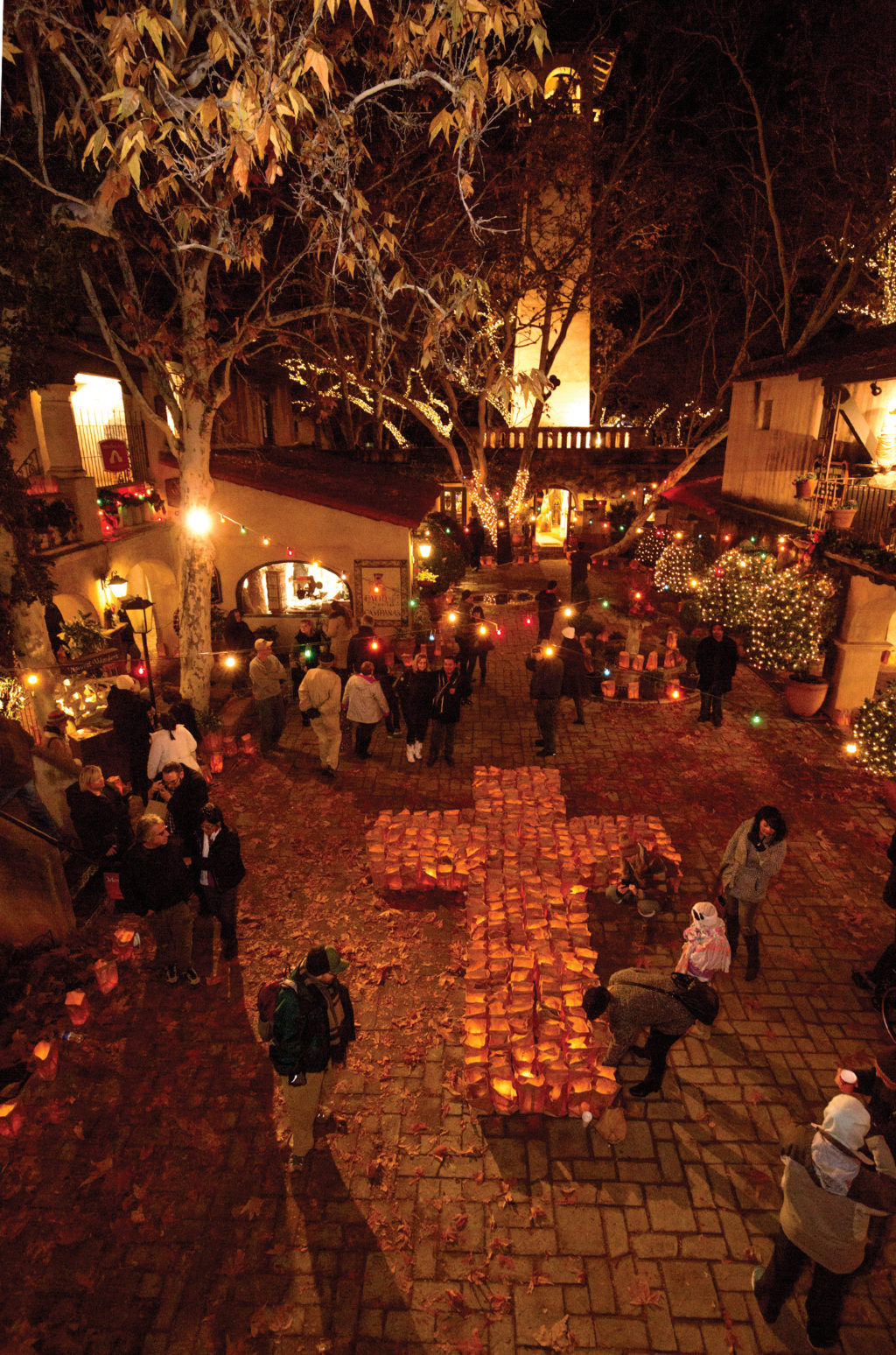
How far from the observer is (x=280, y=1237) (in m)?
4.94

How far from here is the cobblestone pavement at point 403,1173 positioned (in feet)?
14.8

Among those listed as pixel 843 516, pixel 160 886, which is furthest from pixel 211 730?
pixel 843 516

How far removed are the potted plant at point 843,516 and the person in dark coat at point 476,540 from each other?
12.8m

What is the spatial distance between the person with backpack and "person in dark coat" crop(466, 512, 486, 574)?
20428 millimetres

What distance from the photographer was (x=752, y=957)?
7.16 meters

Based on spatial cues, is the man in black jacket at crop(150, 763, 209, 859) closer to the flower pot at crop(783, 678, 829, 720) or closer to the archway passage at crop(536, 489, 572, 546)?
the flower pot at crop(783, 678, 829, 720)

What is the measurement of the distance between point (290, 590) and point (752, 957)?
14715 millimetres

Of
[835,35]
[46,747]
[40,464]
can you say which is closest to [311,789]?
[46,747]

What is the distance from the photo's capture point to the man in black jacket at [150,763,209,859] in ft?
25.5

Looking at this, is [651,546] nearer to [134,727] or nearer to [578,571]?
[578,571]

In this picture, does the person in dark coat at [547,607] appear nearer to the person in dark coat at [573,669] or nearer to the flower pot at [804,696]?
the person in dark coat at [573,669]

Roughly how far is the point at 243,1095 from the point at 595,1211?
9.05 ft

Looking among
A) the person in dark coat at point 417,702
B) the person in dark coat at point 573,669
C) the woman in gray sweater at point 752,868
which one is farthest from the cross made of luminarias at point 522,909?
the person in dark coat at point 573,669

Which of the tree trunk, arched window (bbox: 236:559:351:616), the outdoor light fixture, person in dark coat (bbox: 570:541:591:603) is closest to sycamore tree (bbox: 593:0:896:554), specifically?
the tree trunk
